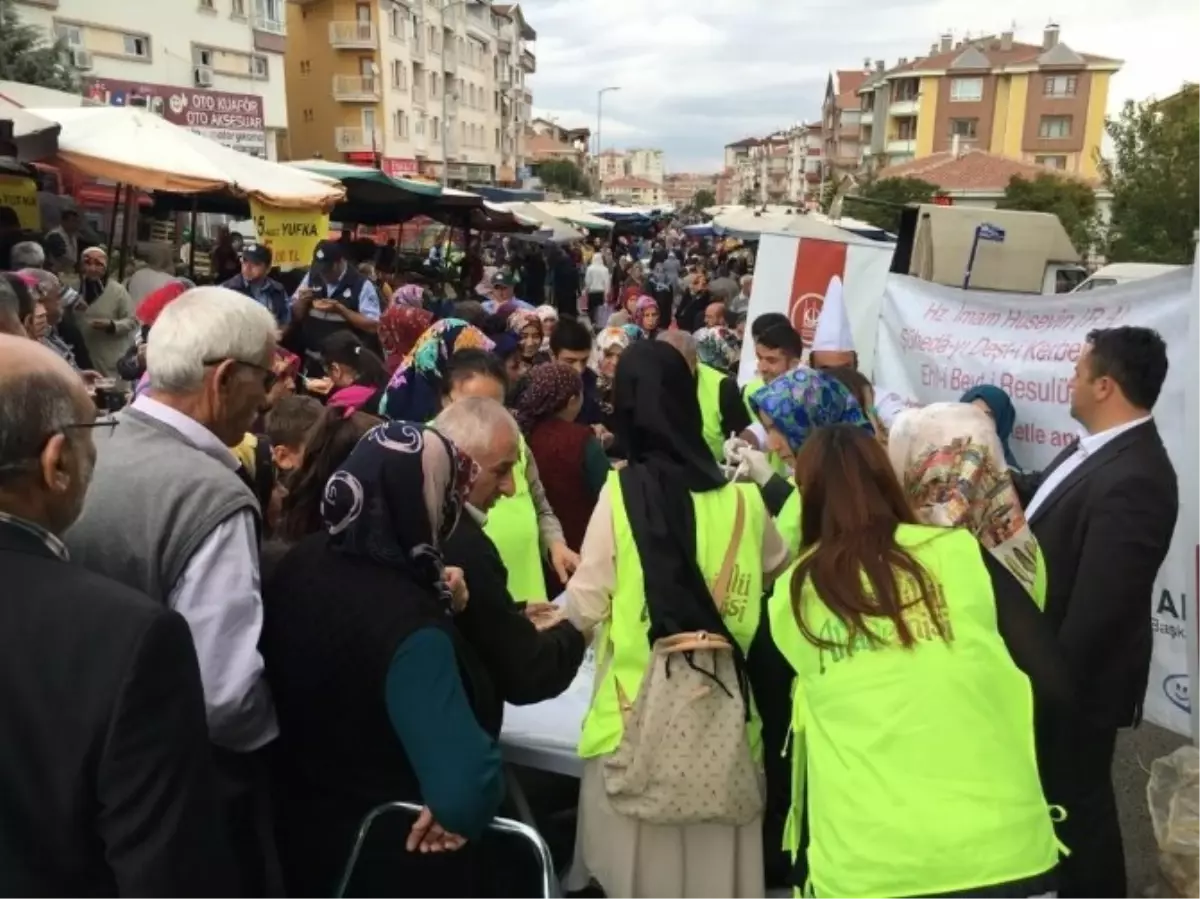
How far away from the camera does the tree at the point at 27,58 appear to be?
2374cm

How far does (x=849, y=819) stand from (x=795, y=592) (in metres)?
0.48

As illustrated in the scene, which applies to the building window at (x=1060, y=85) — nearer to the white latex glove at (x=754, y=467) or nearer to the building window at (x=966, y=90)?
the building window at (x=966, y=90)

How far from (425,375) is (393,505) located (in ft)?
9.43

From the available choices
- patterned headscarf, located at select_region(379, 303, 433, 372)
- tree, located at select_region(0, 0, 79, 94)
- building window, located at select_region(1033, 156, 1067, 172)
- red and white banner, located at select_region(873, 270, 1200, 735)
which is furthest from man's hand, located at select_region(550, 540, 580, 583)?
building window, located at select_region(1033, 156, 1067, 172)

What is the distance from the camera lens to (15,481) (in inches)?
57.2

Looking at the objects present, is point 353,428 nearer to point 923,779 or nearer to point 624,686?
point 624,686

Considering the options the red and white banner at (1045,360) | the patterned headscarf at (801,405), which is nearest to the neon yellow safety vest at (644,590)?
the patterned headscarf at (801,405)

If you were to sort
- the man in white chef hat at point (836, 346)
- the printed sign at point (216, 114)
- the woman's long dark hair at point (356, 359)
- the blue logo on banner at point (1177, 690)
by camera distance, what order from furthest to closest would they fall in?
the printed sign at point (216, 114)
the man in white chef hat at point (836, 346)
the woman's long dark hair at point (356, 359)
the blue logo on banner at point (1177, 690)

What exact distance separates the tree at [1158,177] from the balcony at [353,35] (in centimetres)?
4483

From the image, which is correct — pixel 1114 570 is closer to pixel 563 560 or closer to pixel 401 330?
pixel 563 560

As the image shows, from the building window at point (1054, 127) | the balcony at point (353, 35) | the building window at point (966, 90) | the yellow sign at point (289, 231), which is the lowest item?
the yellow sign at point (289, 231)

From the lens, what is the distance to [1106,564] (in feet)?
9.29

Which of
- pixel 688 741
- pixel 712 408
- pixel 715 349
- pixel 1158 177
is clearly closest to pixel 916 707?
pixel 688 741

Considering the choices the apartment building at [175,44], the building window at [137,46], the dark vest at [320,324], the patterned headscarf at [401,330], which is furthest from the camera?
the building window at [137,46]
